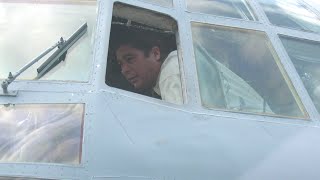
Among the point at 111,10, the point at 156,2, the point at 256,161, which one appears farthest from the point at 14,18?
the point at 256,161

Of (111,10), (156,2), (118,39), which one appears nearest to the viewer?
(111,10)

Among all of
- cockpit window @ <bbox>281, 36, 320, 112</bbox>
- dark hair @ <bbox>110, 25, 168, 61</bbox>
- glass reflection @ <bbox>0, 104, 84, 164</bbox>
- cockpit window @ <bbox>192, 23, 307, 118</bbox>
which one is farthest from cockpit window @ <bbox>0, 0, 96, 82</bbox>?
cockpit window @ <bbox>281, 36, 320, 112</bbox>

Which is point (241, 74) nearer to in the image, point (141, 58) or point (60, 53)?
point (141, 58)

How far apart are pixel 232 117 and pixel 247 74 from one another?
715 millimetres

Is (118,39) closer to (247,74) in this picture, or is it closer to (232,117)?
(247,74)

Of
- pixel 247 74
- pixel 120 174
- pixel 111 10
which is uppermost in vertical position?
pixel 111 10

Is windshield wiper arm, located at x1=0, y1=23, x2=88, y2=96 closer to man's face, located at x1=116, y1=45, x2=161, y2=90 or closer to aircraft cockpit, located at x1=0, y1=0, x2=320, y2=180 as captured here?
aircraft cockpit, located at x1=0, y1=0, x2=320, y2=180

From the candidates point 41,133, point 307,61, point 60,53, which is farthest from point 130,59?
point 41,133

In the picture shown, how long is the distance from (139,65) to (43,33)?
1.08 meters

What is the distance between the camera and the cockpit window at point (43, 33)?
4586 millimetres

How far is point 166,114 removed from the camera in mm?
4359

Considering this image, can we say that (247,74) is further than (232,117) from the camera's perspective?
Yes

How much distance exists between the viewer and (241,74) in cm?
515

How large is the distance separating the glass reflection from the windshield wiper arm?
0.19 meters
